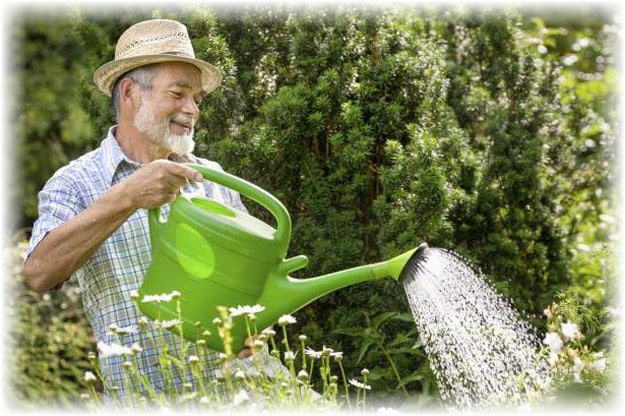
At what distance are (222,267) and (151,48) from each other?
2.75 feet

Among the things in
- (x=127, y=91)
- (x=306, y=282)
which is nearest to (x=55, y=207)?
(x=127, y=91)

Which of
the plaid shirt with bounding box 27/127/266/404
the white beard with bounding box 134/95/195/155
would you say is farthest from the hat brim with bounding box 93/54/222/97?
the plaid shirt with bounding box 27/127/266/404

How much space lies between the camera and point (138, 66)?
296 cm

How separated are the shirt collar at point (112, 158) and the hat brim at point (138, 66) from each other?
202mm

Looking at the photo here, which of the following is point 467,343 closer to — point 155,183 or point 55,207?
point 155,183

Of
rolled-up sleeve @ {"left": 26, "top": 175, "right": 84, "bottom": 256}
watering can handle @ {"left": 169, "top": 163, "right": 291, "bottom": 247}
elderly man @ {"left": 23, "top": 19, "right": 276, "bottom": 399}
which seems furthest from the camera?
rolled-up sleeve @ {"left": 26, "top": 175, "right": 84, "bottom": 256}

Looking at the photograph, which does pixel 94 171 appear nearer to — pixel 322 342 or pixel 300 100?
pixel 300 100

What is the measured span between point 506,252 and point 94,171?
146cm

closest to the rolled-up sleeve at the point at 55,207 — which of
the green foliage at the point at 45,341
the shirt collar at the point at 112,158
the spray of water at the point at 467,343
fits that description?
the shirt collar at the point at 112,158

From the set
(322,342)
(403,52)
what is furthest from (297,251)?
(403,52)

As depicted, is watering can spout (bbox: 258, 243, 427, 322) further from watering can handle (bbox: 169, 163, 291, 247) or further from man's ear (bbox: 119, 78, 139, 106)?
man's ear (bbox: 119, 78, 139, 106)

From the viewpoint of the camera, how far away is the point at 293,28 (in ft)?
11.2

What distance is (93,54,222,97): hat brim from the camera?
291cm

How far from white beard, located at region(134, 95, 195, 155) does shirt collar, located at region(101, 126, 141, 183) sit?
0.27 ft
